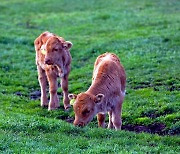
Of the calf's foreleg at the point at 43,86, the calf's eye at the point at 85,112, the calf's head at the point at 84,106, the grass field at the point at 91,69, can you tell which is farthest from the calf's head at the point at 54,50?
the calf's eye at the point at 85,112

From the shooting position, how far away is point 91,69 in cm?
2292

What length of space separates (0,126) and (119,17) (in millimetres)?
23367

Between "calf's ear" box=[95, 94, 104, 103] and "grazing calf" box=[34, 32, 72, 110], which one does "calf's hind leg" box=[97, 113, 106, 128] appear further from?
"grazing calf" box=[34, 32, 72, 110]

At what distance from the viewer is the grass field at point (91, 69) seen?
1273cm

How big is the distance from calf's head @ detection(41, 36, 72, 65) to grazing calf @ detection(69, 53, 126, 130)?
236cm

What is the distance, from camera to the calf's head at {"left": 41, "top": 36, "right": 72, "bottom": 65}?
55.5 ft

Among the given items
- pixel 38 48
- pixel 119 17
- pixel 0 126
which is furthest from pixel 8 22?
pixel 0 126

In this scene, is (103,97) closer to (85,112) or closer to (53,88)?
(85,112)

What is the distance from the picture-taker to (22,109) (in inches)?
667

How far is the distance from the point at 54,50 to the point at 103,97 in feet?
13.3

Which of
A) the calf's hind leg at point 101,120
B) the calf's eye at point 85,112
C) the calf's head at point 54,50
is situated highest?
the calf's head at point 54,50

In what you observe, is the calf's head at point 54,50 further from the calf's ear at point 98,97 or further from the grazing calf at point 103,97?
the calf's ear at point 98,97

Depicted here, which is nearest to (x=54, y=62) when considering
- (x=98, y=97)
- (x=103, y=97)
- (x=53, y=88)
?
Result: (x=53, y=88)

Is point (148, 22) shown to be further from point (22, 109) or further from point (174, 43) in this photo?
point (22, 109)
